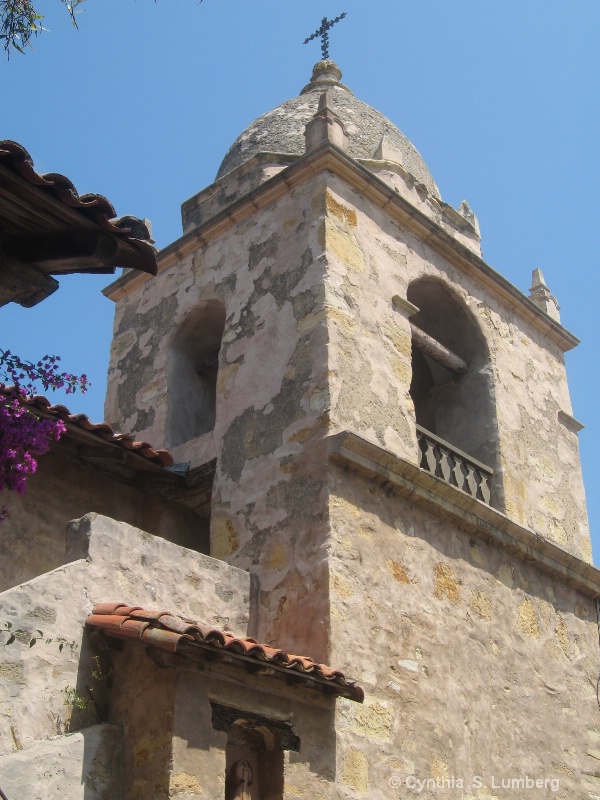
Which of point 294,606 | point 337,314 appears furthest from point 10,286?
point 337,314

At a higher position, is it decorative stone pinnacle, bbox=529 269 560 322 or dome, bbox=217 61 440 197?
dome, bbox=217 61 440 197

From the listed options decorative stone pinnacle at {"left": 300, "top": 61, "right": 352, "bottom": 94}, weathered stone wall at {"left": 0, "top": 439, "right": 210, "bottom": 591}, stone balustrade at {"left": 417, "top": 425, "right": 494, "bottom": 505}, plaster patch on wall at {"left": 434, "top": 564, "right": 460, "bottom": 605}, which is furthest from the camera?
decorative stone pinnacle at {"left": 300, "top": 61, "right": 352, "bottom": 94}

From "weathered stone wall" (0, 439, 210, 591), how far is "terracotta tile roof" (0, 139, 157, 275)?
3506mm

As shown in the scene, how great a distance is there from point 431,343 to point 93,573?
14.5 feet

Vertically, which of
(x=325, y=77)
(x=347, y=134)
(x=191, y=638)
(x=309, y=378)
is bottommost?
(x=191, y=638)

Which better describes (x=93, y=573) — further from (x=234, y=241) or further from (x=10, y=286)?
(x=234, y=241)

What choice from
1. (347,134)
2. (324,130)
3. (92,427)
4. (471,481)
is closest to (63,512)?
(92,427)

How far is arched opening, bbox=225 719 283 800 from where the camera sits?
6.67m

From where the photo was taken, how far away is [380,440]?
8844 mm

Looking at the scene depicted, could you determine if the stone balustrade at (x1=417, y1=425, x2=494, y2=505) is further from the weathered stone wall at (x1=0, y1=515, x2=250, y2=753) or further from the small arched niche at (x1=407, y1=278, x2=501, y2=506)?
the weathered stone wall at (x1=0, y1=515, x2=250, y2=753)

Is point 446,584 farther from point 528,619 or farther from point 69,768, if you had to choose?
point 69,768

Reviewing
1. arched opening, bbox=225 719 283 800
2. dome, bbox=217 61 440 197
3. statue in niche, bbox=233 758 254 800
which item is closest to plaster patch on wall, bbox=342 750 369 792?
arched opening, bbox=225 719 283 800

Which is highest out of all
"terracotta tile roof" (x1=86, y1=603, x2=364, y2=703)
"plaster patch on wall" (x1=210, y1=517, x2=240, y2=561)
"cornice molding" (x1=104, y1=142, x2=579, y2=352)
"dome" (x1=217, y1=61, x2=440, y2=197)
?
"dome" (x1=217, y1=61, x2=440, y2=197)

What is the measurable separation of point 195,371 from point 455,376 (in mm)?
2432
